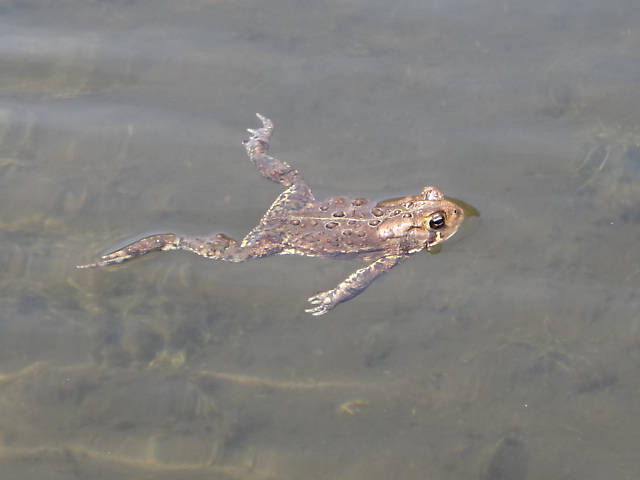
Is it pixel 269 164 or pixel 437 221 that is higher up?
pixel 269 164

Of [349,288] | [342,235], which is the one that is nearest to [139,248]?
[342,235]

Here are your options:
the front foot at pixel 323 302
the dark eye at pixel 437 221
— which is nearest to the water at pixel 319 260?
the front foot at pixel 323 302

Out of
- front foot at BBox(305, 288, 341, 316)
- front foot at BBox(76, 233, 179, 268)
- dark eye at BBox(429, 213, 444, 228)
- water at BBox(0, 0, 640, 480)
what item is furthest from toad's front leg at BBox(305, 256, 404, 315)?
front foot at BBox(76, 233, 179, 268)

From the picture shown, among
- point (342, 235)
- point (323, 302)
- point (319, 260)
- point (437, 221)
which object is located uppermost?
point (437, 221)

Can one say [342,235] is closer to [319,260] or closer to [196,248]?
[319,260]

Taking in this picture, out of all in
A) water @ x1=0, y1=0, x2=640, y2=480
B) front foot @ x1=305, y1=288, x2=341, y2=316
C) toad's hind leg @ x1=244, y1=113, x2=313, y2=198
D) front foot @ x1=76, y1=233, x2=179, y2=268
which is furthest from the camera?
toad's hind leg @ x1=244, y1=113, x2=313, y2=198

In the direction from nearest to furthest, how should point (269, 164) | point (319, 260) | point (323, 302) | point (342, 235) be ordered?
point (323, 302), point (342, 235), point (319, 260), point (269, 164)

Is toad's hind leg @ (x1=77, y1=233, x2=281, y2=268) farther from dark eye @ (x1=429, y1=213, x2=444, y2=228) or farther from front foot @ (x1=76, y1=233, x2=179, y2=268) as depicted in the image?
dark eye @ (x1=429, y1=213, x2=444, y2=228)

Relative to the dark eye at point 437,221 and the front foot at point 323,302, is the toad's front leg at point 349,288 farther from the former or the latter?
the dark eye at point 437,221
